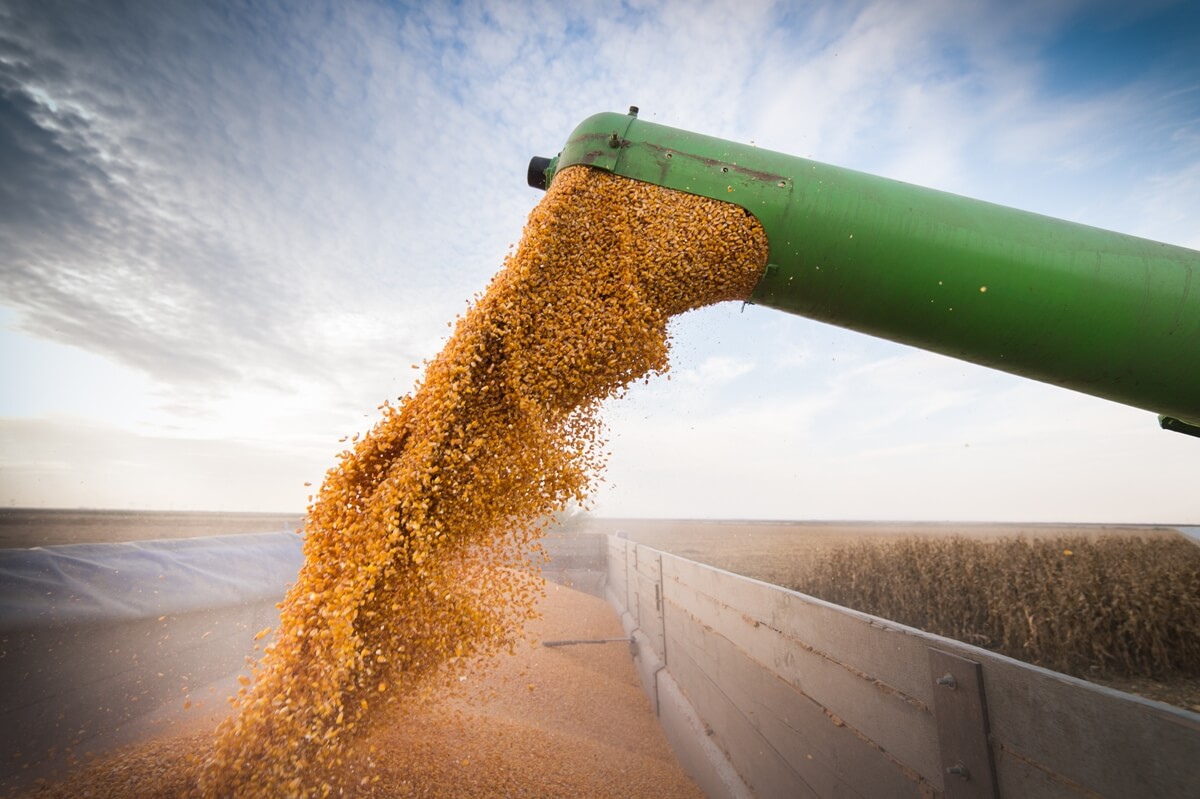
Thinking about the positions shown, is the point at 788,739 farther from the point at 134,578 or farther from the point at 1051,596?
the point at 134,578

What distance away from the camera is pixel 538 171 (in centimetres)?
243

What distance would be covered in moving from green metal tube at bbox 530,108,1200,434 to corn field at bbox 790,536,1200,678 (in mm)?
1824

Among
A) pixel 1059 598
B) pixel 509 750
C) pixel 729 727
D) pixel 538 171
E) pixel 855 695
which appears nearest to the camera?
pixel 855 695

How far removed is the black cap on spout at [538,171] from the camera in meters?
2.42

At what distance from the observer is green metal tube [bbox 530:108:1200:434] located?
Result: 1771mm

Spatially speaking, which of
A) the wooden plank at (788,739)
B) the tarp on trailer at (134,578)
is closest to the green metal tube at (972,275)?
the wooden plank at (788,739)

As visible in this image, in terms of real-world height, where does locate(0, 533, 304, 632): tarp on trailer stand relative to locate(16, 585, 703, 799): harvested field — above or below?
above

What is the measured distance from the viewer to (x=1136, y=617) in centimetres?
291

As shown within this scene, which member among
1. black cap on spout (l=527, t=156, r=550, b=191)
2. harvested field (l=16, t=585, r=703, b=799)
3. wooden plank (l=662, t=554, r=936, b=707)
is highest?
black cap on spout (l=527, t=156, r=550, b=191)

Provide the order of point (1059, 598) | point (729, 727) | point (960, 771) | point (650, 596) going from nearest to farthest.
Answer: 1. point (960, 771)
2. point (729, 727)
3. point (1059, 598)
4. point (650, 596)

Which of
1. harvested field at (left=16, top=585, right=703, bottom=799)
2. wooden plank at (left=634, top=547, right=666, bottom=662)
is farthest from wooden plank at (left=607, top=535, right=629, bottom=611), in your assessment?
harvested field at (left=16, top=585, right=703, bottom=799)

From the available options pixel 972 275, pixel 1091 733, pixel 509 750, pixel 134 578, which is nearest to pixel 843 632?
pixel 1091 733

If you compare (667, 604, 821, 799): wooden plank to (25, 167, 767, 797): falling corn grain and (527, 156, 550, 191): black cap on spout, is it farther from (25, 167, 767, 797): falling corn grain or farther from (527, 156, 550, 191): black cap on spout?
(527, 156, 550, 191): black cap on spout

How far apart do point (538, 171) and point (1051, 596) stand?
4595mm
